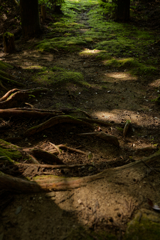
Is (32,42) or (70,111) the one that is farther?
(32,42)

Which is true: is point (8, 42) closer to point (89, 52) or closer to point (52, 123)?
point (89, 52)

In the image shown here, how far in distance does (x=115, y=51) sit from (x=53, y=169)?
925cm

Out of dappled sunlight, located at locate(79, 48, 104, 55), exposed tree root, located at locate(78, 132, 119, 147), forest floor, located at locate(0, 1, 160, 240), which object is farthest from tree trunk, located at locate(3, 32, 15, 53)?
exposed tree root, located at locate(78, 132, 119, 147)

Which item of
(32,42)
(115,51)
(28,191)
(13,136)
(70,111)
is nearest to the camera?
(28,191)

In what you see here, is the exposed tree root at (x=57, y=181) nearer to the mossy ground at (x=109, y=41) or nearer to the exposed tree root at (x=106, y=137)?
the exposed tree root at (x=106, y=137)

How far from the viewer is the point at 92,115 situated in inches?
220

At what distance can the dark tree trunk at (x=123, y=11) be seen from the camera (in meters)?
15.0

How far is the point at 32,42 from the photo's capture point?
1218 cm

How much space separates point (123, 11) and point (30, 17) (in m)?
8.39

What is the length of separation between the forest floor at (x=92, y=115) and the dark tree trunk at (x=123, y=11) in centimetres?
87

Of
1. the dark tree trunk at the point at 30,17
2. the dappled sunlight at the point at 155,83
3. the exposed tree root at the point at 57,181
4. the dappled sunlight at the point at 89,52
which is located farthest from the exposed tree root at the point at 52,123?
the dark tree trunk at the point at 30,17

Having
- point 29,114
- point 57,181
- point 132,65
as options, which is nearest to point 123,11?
point 132,65

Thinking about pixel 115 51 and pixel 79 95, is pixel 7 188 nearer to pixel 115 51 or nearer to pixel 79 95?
pixel 79 95

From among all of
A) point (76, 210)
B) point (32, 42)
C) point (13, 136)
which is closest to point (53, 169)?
point (76, 210)
